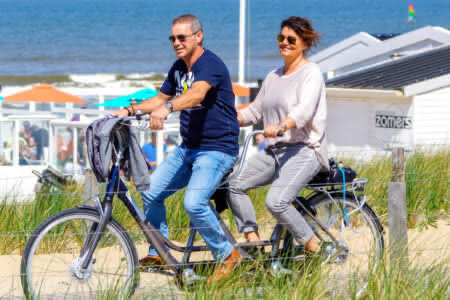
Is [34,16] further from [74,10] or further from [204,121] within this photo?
[204,121]

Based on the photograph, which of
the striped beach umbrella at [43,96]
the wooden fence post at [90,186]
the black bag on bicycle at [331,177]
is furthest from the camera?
the striped beach umbrella at [43,96]

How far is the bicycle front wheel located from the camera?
15.6ft

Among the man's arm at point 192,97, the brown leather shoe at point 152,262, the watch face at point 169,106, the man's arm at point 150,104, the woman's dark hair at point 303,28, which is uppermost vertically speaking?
the woman's dark hair at point 303,28

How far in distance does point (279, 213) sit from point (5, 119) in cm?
1269

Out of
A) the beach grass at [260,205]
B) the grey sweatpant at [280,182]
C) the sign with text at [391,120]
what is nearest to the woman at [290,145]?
the grey sweatpant at [280,182]

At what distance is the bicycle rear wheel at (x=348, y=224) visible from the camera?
5637 mm

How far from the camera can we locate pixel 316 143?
5348 millimetres

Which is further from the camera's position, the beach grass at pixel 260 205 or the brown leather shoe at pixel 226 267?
the beach grass at pixel 260 205

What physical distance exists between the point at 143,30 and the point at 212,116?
311ft

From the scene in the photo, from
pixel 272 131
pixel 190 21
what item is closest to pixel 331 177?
pixel 272 131

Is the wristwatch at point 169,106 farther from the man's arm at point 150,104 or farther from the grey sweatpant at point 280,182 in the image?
the grey sweatpant at point 280,182

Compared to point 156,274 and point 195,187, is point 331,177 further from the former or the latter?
point 156,274

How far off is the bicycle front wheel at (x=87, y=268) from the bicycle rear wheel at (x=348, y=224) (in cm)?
127

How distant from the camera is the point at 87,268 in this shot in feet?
16.1
